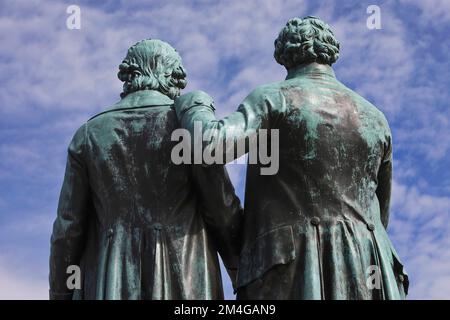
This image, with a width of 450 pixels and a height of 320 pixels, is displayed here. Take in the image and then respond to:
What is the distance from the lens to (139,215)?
43.3ft

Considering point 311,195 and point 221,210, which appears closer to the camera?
point 311,195

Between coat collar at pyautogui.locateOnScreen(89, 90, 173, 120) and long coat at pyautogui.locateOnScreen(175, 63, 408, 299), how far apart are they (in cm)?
29

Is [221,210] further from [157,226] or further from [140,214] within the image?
[140,214]

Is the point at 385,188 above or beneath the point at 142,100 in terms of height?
beneath

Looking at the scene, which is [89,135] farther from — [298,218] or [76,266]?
[298,218]

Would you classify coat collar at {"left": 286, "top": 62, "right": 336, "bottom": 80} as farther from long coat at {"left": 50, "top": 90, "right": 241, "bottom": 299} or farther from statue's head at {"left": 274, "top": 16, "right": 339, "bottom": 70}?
long coat at {"left": 50, "top": 90, "right": 241, "bottom": 299}

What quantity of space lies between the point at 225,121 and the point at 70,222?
1.78m

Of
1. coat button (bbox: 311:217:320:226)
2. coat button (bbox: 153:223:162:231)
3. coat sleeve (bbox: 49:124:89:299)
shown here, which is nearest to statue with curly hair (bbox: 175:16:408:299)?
coat button (bbox: 311:217:320:226)

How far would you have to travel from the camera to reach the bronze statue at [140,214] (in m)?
13.1

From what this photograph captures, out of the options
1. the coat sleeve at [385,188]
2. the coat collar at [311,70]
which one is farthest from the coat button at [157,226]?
the coat sleeve at [385,188]

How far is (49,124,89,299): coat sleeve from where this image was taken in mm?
13539

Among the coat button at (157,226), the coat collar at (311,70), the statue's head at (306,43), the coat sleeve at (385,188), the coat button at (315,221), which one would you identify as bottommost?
the coat button at (315,221)

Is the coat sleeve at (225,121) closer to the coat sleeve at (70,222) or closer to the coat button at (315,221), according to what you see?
the coat button at (315,221)

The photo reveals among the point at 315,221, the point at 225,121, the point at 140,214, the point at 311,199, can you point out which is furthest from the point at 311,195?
the point at 140,214
